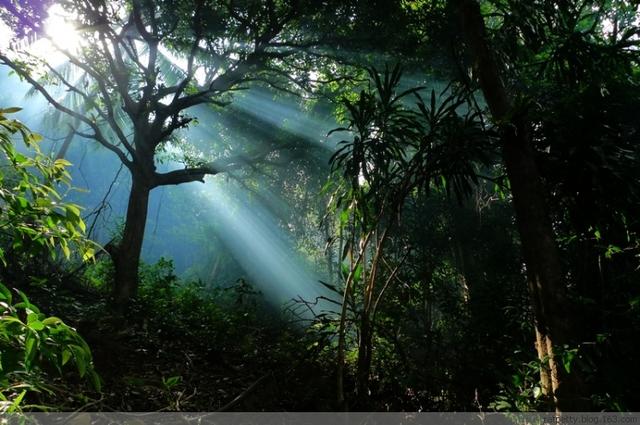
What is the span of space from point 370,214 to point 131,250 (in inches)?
163

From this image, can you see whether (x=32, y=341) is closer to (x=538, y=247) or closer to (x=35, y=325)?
(x=35, y=325)

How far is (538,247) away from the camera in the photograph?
2.51m

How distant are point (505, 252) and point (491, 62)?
256 inches

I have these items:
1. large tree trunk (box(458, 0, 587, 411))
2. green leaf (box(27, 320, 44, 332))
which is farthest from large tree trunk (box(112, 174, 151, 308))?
green leaf (box(27, 320, 44, 332))

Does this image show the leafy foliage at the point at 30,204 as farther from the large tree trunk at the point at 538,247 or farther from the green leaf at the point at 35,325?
the large tree trunk at the point at 538,247

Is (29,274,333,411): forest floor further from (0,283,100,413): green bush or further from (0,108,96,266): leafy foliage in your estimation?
(0,283,100,413): green bush

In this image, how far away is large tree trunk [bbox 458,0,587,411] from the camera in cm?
231

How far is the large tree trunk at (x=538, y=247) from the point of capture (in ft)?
7.58

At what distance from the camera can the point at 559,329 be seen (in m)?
2.36

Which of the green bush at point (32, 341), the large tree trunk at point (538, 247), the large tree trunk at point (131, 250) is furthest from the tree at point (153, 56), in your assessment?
the green bush at point (32, 341)

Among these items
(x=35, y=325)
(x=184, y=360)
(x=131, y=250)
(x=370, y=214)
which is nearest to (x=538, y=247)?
(x=370, y=214)

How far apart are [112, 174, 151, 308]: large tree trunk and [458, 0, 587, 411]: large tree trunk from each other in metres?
5.32

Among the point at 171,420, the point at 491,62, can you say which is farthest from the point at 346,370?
the point at 491,62

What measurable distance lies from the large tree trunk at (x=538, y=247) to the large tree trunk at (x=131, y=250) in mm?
5318
